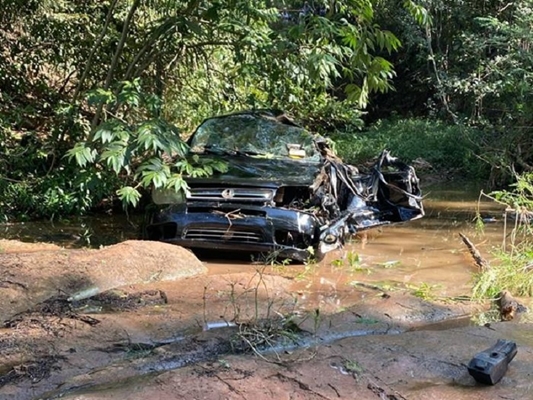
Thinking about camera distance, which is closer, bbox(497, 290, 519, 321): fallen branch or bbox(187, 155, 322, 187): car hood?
bbox(497, 290, 519, 321): fallen branch

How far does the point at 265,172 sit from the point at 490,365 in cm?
393

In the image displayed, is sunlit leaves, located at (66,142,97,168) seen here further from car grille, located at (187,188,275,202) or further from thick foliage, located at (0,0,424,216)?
car grille, located at (187,188,275,202)

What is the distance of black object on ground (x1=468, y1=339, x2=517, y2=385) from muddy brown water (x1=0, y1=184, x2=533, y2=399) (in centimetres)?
14

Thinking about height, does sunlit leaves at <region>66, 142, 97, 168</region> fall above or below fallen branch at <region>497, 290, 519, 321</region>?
above

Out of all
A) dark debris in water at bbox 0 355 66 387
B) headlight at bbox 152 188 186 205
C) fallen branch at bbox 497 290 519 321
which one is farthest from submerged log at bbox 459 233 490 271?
dark debris in water at bbox 0 355 66 387

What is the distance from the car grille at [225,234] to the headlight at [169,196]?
38 centimetres

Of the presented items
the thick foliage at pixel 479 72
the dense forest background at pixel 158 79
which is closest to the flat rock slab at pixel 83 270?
the dense forest background at pixel 158 79

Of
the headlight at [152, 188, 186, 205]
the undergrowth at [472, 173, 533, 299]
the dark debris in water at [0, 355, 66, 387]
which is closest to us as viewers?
the dark debris in water at [0, 355, 66, 387]

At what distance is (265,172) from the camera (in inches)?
272

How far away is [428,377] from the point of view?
3.62 metres

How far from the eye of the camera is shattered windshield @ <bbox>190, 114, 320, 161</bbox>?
25.3 feet

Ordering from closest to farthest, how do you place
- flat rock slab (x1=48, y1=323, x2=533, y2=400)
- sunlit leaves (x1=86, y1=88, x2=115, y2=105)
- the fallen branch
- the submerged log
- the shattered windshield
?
1. flat rock slab (x1=48, y1=323, x2=533, y2=400)
2. the fallen branch
3. the submerged log
4. sunlit leaves (x1=86, y1=88, x2=115, y2=105)
5. the shattered windshield

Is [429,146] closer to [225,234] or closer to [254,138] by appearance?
[254,138]

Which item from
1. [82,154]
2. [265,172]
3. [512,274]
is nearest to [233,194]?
[265,172]
